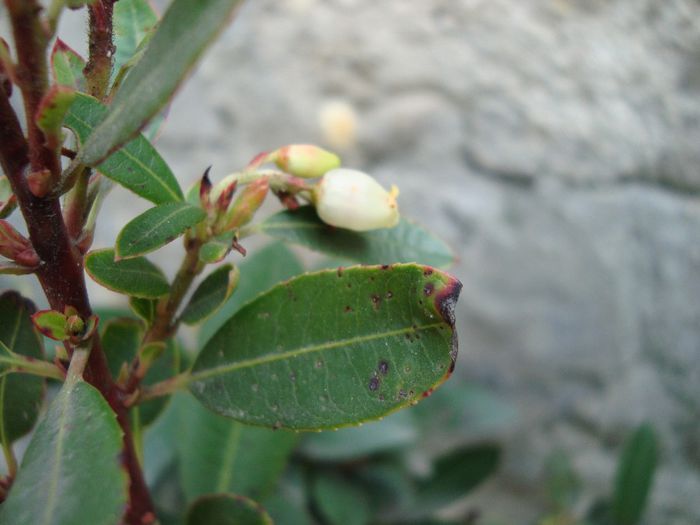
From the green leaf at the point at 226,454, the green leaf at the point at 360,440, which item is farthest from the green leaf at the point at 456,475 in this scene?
the green leaf at the point at 226,454

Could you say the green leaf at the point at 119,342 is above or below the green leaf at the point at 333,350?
below

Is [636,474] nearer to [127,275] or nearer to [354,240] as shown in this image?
[354,240]

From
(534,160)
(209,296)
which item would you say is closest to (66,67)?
(209,296)

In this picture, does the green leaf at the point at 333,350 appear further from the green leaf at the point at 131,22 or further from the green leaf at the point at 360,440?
the green leaf at the point at 360,440

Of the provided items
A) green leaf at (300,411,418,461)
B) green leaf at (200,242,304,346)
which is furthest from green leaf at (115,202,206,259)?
green leaf at (300,411,418,461)

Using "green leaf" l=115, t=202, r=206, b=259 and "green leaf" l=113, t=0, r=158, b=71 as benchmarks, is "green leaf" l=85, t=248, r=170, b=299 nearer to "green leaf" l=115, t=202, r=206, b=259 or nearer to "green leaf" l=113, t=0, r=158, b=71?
"green leaf" l=115, t=202, r=206, b=259
